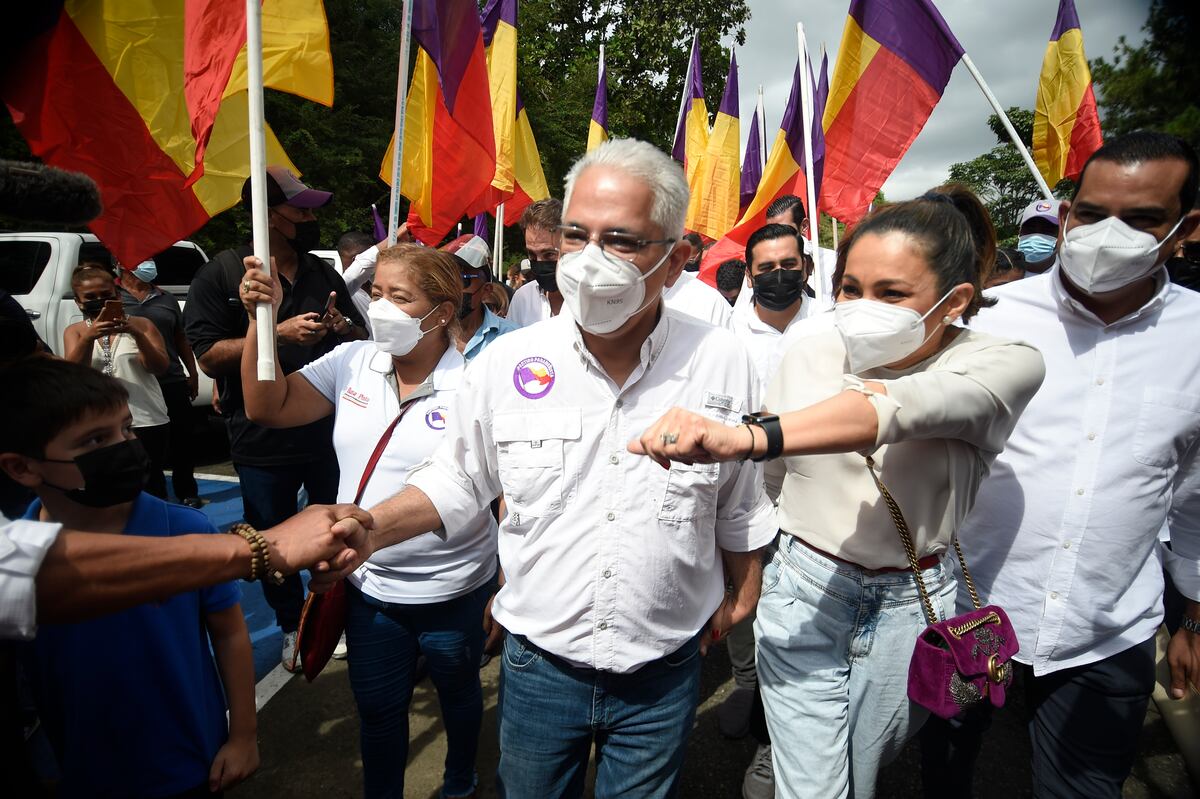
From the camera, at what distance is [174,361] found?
523cm

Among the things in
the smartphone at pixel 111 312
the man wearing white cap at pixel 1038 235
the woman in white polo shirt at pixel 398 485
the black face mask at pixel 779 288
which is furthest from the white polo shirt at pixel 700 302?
the smartphone at pixel 111 312

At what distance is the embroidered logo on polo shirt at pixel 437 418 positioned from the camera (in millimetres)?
2164

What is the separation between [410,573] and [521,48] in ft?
64.2

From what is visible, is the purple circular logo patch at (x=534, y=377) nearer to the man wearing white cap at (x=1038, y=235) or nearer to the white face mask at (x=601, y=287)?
the white face mask at (x=601, y=287)

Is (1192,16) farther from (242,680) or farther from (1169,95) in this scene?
(242,680)

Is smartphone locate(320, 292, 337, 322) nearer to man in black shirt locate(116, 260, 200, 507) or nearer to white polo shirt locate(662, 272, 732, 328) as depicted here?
white polo shirt locate(662, 272, 732, 328)

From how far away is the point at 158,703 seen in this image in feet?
5.45

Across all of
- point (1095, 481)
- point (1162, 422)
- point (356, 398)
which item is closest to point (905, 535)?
point (1095, 481)

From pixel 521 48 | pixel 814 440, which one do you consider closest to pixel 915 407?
pixel 814 440

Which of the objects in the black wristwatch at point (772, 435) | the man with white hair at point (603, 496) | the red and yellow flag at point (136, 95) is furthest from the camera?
the red and yellow flag at point (136, 95)

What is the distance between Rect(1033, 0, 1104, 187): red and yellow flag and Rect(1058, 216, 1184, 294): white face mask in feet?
13.4

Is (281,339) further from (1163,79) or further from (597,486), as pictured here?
(1163,79)

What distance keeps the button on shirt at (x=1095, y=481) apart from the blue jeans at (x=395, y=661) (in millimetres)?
1809

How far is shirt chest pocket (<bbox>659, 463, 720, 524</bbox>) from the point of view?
1.55 m
